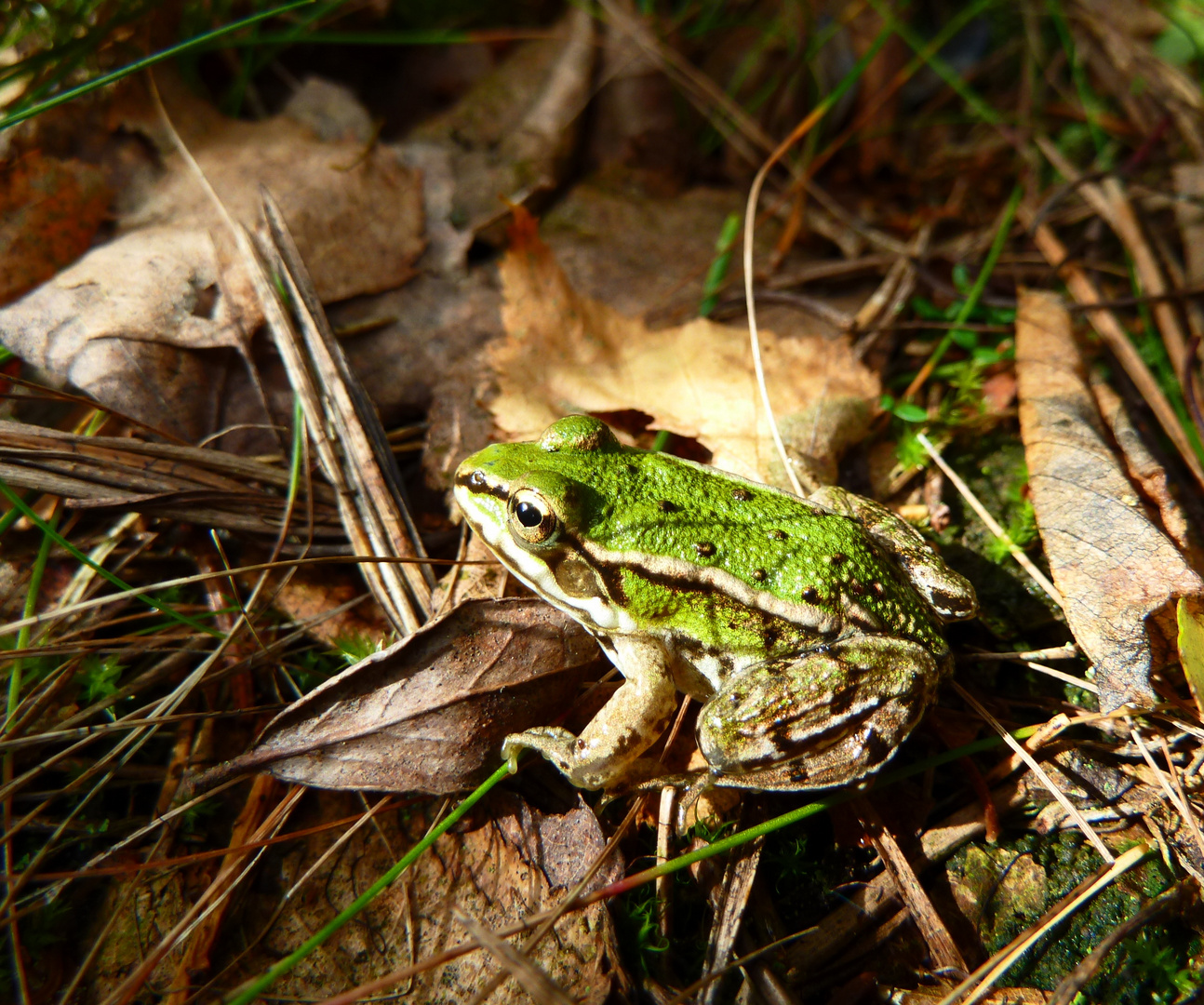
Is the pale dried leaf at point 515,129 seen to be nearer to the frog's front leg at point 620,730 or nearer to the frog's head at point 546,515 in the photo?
the frog's head at point 546,515

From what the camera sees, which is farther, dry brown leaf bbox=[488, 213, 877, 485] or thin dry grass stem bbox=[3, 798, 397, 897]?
dry brown leaf bbox=[488, 213, 877, 485]

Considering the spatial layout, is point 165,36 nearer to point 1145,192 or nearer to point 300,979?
point 300,979

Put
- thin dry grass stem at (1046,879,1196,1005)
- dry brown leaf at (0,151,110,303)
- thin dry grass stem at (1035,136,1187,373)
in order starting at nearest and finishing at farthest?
thin dry grass stem at (1046,879,1196,1005), dry brown leaf at (0,151,110,303), thin dry grass stem at (1035,136,1187,373)

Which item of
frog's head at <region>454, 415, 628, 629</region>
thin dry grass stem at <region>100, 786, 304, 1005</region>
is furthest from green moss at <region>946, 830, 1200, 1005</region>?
thin dry grass stem at <region>100, 786, 304, 1005</region>

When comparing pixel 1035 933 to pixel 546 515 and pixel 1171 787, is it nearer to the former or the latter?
pixel 1171 787

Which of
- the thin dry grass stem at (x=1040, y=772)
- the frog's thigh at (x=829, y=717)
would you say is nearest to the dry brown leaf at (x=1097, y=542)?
the thin dry grass stem at (x=1040, y=772)

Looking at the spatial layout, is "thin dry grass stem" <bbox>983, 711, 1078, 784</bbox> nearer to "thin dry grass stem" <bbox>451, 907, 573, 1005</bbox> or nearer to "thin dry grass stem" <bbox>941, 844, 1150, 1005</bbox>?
"thin dry grass stem" <bbox>941, 844, 1150, 1005</bbox>

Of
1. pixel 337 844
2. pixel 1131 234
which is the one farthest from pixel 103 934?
pixel 1131 234
